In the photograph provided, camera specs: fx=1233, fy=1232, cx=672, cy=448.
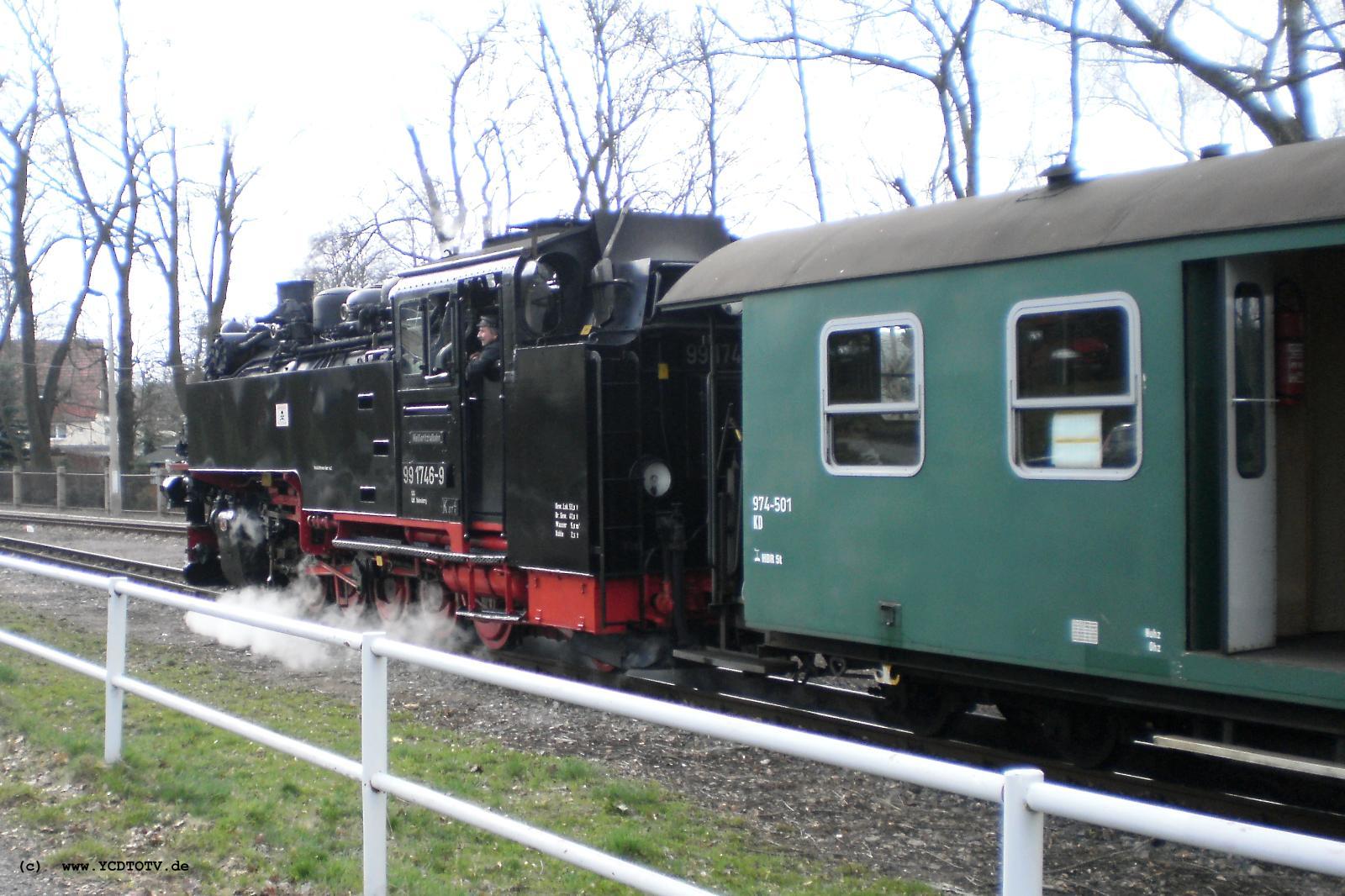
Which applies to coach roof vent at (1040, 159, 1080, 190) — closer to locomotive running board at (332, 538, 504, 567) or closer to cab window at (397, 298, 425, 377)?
locomotive running board at (332, 538, 504, 567)

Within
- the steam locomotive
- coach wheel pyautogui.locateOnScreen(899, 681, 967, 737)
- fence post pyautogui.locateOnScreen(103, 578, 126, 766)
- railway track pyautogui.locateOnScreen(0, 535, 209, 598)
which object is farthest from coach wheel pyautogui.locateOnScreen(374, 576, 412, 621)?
coach wheel pyautogui.locateOnScreen(899, 681, 967, 737)

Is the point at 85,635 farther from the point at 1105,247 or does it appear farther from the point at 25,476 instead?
the point at 25,476

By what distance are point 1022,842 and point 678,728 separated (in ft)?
3.68

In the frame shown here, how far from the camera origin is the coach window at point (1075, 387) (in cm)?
532

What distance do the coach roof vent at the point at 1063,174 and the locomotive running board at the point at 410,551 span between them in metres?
4.90

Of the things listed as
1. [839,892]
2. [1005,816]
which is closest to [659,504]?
[839,892]

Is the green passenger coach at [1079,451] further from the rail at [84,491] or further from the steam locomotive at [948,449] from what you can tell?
the rail at [84,491]

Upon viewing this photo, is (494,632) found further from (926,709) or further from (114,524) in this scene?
(114,524)

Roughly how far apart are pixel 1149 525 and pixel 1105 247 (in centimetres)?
123

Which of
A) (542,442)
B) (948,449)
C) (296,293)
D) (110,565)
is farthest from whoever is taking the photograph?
(110,565)

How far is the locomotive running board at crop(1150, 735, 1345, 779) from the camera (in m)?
5.17

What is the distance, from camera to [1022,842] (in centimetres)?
256

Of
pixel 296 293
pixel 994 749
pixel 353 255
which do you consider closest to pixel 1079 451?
pixel 994 749

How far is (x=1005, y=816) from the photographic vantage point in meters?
2.58
